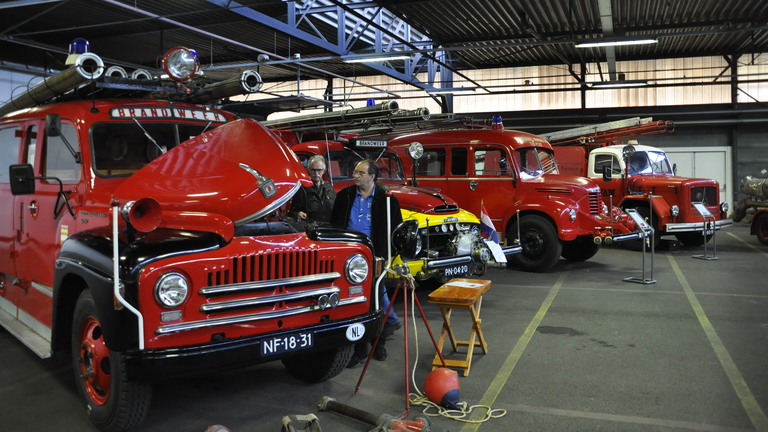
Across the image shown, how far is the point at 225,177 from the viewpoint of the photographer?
3729mm

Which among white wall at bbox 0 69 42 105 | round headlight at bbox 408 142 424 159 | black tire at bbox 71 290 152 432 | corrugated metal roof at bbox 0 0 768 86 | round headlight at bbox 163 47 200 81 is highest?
corrugated metal roof at bbox 0 0 768 86

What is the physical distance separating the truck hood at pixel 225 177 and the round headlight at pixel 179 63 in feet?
2.25

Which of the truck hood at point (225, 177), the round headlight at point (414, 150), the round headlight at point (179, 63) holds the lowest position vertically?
the truck hood at point (225, 177)

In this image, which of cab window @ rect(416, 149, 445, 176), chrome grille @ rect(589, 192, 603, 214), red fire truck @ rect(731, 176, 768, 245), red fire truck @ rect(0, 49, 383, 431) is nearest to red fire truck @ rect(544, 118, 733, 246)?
red fire truck @ rect(731, 176, 768, 245)

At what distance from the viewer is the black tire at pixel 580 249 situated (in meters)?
10.5

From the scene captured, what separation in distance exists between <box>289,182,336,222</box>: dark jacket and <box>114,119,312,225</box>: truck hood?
1806 millimetres

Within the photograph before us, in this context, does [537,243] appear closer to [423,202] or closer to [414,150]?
[414,150]

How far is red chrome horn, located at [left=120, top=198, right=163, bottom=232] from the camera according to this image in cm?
307

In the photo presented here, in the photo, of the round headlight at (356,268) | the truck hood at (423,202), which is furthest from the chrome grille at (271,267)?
the truck hood at (423,202)

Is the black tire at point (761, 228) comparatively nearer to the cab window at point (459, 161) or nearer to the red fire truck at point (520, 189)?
the red fire truck at point (520, 189)

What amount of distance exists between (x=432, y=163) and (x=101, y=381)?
7.32 meters

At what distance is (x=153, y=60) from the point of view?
1900 centimetres

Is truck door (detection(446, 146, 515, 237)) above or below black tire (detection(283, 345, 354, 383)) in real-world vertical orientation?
above

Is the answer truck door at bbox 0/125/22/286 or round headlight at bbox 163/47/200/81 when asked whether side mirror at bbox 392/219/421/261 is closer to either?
round headlight at bbox 163/47/200/81
